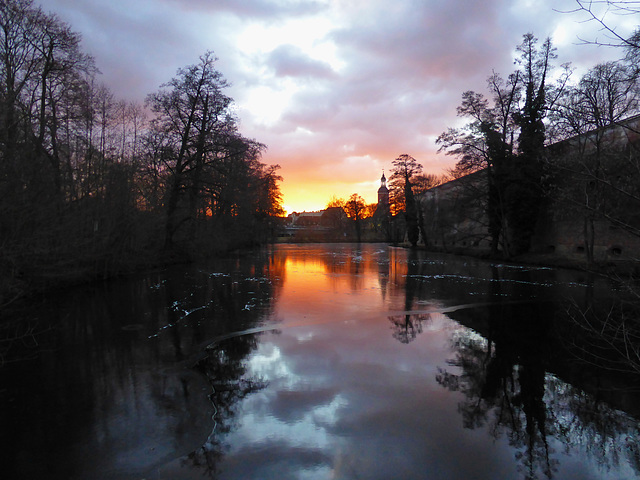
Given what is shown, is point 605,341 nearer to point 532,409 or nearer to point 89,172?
point 532,409

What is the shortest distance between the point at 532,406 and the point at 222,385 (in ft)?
14.1

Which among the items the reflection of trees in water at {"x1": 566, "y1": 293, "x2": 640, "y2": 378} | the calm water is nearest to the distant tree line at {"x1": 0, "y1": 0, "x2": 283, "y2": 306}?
the calm water

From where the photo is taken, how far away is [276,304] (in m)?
12.7

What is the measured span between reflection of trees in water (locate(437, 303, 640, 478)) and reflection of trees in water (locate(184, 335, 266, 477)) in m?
2.89

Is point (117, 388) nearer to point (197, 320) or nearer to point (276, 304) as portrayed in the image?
point (197, 320)

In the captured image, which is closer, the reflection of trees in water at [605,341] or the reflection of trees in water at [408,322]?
the reflection of trees in water at [605,341]

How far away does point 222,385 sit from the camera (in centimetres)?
604

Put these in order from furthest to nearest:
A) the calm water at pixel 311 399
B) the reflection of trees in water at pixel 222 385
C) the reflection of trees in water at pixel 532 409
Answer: the reflection of trees in water at pixel 532 409 < the reflection of trees in water at pixel 222 385 < the calm water at pixel 311 399

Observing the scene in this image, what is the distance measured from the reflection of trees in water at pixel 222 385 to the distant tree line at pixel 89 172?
12.3ft

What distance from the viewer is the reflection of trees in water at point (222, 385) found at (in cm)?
414

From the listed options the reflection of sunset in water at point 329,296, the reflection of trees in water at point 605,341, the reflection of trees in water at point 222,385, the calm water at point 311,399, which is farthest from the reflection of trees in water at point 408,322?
the reflection of trees in water at point 222,385

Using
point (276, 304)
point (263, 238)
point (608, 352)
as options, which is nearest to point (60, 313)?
point (276, 304)

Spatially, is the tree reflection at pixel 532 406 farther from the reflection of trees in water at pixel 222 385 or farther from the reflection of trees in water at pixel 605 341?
the reflection of trees in water at pixel 222 385

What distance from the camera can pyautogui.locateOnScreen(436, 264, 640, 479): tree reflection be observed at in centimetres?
428
